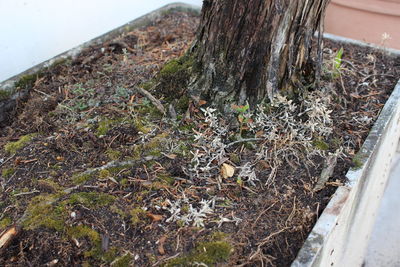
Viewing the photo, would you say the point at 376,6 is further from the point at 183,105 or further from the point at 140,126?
the point at 140,126

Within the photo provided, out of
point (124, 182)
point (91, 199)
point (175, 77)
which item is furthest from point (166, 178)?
point (175, 77)

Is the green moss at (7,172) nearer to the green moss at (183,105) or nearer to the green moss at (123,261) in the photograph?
the green moss at (123,261)

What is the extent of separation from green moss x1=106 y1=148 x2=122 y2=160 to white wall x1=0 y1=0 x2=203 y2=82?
3.84ft

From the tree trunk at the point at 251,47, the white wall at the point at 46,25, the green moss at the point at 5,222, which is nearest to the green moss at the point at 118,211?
the green moss at the point at 5,222

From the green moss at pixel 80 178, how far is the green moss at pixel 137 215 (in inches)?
10.0

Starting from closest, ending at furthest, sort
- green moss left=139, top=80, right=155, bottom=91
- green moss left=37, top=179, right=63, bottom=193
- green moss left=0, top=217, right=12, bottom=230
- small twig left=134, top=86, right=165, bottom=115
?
green moss left=0, top=217, right=12, bottom=230 → green moss left=37, top=179, right=63, bottom=193 → small twig left=134, top=86, right=165, bottom=115 → green moss left=139, top=80, right=155, bottom=91

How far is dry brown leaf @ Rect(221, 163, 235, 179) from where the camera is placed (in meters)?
1.84

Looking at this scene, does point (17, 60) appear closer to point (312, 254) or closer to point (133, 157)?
point (133, 157)

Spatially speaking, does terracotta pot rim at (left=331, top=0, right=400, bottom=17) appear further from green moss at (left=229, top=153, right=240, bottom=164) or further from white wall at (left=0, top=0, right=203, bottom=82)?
green moss at (left=229, top=153, right=240, bottom=164)

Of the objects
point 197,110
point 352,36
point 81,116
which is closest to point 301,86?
point 197,110

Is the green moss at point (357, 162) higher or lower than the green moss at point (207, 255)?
higher

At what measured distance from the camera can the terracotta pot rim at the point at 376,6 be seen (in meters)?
3.24

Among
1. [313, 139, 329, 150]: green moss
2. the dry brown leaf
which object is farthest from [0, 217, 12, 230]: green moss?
[313, 139, 329, 150]: green moss

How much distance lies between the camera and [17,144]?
197 centimetres
